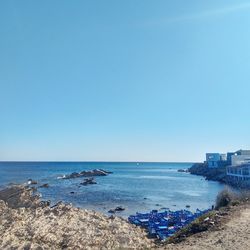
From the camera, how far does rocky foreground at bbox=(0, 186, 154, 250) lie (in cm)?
2011

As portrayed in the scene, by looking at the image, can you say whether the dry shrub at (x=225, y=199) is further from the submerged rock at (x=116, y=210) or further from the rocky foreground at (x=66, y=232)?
the submerged rock at (x=116, y=210)

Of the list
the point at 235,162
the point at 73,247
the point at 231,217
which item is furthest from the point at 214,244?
the point at 235,162

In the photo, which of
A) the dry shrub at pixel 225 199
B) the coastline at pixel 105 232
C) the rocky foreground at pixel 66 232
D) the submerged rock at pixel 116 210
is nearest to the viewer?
the coastline at pixel 105 232

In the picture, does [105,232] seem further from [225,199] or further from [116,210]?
[116,210]

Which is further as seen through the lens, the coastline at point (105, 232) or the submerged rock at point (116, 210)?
the submerged rock at point (116, 210)

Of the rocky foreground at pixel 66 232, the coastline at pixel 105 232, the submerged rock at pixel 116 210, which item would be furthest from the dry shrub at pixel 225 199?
the submerged rock at pixel 116 210

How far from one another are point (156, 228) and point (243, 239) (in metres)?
13.0

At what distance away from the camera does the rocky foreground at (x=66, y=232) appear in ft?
66.0

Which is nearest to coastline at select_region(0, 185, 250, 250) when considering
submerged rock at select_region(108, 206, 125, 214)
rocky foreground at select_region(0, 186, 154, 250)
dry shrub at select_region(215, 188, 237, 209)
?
rocky foreground at select_region(0, 186, 154, 250)

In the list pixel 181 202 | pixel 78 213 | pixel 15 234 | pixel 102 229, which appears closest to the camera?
pixel 15 234

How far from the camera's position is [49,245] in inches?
776

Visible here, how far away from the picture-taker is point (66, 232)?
23.1 m

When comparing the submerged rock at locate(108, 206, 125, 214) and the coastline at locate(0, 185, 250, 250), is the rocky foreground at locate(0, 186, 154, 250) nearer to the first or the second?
the coastline at locate(0, 185, 250, 250)

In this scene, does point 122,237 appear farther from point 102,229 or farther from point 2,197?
point 2,197
